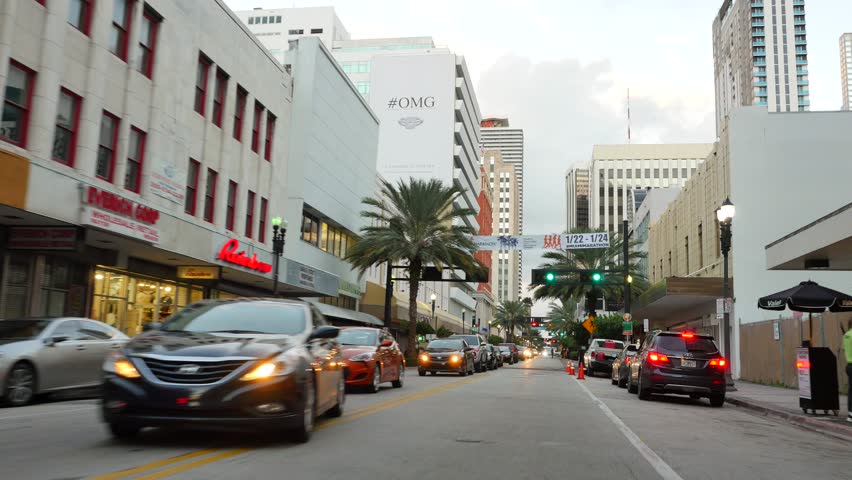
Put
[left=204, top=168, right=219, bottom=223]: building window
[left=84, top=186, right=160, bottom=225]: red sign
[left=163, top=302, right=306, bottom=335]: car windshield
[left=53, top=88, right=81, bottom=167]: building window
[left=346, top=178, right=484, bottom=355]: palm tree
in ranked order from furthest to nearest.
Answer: [left=346, top=178, right=484, bottom=355]: palm tree < [left=204, top=168, right=219, bottom=223]: building window < [left=53, top=88, right=81, bottom=167]: building window < [left=84, top=186, right=160, bottom=225]: red sign < [left=163, top=302, right=306, bottom=335]: car windshield

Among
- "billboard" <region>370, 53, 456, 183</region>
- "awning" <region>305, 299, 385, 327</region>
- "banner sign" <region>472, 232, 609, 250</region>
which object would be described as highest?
"billboard" <region>370, 53, 456, 183</region>

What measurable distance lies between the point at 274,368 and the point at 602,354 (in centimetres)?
2808

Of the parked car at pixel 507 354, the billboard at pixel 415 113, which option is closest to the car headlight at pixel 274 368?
the parked car at pixel 507 354

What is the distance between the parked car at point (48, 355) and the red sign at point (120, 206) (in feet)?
18.5

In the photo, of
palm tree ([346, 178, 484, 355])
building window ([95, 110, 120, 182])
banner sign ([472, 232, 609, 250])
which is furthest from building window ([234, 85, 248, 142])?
banner sign ([472, 232, 609, 250])

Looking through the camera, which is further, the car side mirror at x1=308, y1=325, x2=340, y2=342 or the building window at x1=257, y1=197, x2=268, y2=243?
the building window at x1=257, y1=197, x2=268, y2=243

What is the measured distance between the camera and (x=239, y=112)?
101ft

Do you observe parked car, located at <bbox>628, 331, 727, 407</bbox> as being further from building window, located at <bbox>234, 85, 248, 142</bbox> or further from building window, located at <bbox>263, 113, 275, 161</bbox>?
building window, located at <bbox>263, 113, 275, 161</bbox>

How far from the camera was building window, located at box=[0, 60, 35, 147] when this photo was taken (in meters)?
17.7

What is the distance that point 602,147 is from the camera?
139m

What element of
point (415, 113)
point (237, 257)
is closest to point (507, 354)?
point (237, 257)

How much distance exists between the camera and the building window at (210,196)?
28.0 meters

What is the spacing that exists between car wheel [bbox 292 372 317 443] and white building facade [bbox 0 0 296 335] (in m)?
10.4

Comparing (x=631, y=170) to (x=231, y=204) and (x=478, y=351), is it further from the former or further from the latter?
(x=231, y=204)
